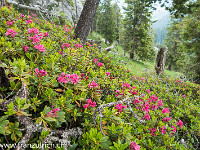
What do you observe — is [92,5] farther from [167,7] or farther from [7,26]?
[167,7]

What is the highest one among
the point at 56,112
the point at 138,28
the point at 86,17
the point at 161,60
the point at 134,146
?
the point at 138,28

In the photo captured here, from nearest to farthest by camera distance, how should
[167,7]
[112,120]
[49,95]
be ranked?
1. [49,95]
2. [112,120]
3. [167,7]

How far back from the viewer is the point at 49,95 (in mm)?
1251

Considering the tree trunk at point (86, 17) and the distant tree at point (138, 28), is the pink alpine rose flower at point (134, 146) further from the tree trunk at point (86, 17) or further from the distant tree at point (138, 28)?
the distant tree at point (138, 28)

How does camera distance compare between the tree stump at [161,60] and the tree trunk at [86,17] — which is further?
the tree stump at [161,60]

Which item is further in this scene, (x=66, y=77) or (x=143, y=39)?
(x=143, y=39)

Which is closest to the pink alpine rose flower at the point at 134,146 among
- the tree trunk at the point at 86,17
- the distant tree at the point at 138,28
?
the tree trunk at the point at 86,17

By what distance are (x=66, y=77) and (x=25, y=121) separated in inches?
25.5

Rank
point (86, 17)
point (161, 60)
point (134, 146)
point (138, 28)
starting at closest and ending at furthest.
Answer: point (134, 146), point (86, 17), point (161, 60), point (138, 28)

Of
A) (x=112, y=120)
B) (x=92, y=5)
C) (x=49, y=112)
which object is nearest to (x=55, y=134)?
(x=49, y=112)

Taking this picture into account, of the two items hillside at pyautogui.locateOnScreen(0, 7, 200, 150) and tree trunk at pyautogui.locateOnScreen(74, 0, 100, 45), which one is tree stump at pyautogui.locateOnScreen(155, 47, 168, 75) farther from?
hillside at pyautogui.locateOnScreen(0, 7, 200, 150)

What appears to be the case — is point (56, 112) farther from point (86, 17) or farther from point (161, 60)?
point (161, 60)

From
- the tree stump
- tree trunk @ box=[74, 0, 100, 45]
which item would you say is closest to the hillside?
tree trunk @ box=[74, 0, 100, 45]

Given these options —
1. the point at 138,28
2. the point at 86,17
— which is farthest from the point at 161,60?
the point at 138,28
